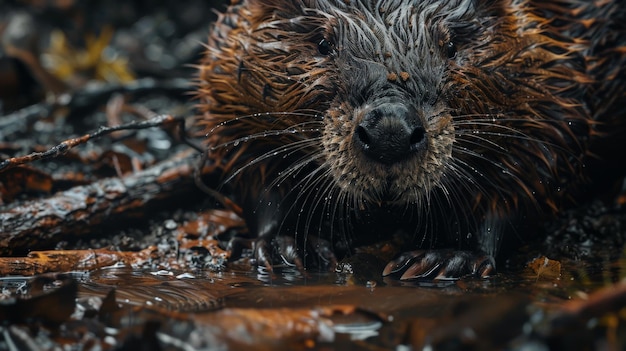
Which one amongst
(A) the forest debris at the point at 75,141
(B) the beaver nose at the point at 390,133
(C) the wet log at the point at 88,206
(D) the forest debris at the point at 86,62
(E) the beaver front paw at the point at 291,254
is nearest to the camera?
(B) the beaver nose at the point at 390,133

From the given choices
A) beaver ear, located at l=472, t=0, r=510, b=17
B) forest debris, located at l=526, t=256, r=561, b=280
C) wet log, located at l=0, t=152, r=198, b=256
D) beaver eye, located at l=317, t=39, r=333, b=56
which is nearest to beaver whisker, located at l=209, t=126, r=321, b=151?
beaver eye, located at l=317, t=39, r=333, b=56

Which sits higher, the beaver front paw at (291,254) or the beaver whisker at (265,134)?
the beaver whisker at (265,134)

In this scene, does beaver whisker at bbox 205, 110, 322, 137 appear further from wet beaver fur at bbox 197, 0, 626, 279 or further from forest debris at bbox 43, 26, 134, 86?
forest debris at bbox 43, 26, 134, 86

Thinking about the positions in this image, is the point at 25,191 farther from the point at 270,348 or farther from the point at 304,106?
the point at 270,348

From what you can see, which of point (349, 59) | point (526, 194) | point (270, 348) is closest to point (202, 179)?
point (349, 59)

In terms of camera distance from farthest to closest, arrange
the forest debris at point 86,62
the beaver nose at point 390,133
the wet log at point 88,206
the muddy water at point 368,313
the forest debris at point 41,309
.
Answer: the forest debris at point 86,62 → the wet log at point 88,206 → the beaver nose at point 390,133 → the forest debris at point 41,309 → the muddy water at point 368,313

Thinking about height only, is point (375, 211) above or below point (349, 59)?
below

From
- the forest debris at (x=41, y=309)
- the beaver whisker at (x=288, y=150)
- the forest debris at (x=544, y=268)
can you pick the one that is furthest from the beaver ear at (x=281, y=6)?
the forest debris at (x=41, y=309)

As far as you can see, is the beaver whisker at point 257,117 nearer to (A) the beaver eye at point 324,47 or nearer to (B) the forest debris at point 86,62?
(A) the beaver eye at point 324,47
